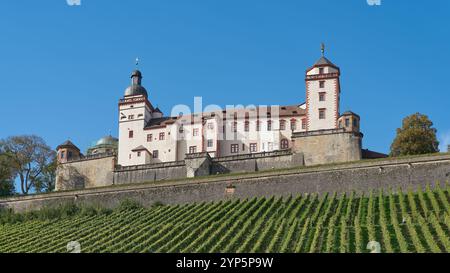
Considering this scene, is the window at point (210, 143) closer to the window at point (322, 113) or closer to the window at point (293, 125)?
the window at point (293, 125)

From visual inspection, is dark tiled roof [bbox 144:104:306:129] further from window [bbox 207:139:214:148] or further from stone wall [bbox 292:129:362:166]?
stone wall [bbox 292:129:362:166]

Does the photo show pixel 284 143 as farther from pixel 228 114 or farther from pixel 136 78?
pixel 136 78

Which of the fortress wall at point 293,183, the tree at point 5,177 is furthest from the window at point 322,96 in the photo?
the tree at point 5,177

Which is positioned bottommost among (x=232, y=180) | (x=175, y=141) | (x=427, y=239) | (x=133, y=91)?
(x=427, y=239)

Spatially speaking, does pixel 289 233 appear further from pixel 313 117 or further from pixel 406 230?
pixel 313 117

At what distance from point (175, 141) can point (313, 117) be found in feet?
43.2

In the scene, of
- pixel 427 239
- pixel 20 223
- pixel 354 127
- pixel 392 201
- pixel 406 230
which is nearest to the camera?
pixel 427 239

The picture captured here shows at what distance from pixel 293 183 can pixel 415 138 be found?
12537 mm

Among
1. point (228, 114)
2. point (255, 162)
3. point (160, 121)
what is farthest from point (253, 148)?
point (160, 121)

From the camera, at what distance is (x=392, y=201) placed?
1326 inches

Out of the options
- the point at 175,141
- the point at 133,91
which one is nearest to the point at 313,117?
the point at 175,141

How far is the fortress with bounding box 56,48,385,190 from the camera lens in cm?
5031

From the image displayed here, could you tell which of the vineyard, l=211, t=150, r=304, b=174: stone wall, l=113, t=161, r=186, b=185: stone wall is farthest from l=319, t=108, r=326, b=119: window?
the vineyard

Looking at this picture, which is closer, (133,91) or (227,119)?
(227,119)
